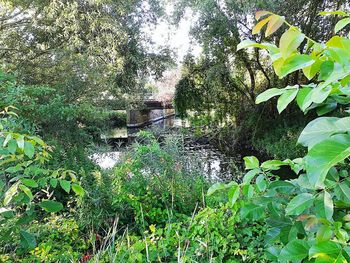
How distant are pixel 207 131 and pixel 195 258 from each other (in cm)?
820

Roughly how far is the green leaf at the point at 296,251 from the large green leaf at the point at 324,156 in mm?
263

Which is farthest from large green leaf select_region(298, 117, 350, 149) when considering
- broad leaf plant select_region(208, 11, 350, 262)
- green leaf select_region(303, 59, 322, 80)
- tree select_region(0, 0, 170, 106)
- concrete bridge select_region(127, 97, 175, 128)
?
concrete bridge select_region(127, 97, 175, 128)

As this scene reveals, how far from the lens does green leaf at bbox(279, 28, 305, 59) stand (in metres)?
0.55

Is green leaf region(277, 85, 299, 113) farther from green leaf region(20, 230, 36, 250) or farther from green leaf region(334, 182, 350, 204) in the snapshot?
green leaf region(20, 230, 36, 250)

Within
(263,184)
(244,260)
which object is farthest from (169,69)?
(263,184)

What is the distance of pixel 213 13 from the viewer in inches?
253

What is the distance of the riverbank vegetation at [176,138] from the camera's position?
636 mm

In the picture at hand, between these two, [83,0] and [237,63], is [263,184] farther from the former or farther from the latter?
[237,63]

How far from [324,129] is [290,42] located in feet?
0.62

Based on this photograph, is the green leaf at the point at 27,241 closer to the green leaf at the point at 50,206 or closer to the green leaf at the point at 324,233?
the green leaf at the point at 50,206

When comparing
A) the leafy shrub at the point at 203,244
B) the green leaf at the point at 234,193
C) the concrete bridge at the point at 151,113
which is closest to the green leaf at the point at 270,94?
the green leaf at the point at 234,193

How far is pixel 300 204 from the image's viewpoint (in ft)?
2.27

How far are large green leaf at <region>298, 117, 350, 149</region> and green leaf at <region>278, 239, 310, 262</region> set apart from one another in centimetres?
24

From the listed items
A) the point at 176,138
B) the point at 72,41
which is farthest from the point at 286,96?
the point at 72,41
